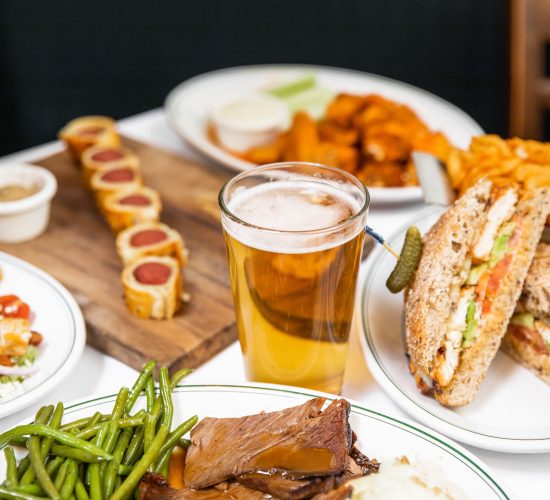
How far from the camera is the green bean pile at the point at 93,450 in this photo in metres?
1.53

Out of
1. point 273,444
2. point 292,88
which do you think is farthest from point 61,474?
point 292,88

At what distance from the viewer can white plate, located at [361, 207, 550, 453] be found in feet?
5.69

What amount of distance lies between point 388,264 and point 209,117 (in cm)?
186

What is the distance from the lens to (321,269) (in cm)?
173

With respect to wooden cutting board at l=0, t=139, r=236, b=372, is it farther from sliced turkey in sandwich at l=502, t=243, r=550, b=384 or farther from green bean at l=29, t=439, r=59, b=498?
sliced turkey in sandwich at l=502, t=243, r=550, b=384

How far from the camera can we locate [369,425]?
1.71 meters

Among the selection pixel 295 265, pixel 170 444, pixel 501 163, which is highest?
pixel 295 265

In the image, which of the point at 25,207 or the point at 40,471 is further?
the point at 25,207

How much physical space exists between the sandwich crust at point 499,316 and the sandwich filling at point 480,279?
14 millimetres

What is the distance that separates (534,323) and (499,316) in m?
0.22

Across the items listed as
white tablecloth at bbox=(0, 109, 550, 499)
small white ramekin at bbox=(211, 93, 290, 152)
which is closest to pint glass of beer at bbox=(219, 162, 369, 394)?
white tablecloth at bbox=(0, 109, 550, 499)

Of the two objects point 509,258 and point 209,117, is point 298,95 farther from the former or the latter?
Answer: point 509,258

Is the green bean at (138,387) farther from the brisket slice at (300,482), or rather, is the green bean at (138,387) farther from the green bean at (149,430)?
the brisket slice at (300,482)

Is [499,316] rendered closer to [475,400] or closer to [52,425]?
[475,400]
